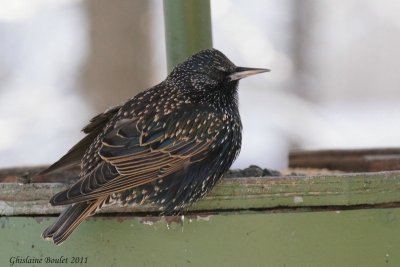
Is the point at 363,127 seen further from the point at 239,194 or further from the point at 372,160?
the point at 239,194

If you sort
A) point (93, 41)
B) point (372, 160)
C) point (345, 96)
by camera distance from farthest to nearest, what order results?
point (345, 96)
point (93, 41)
point (372, 160)

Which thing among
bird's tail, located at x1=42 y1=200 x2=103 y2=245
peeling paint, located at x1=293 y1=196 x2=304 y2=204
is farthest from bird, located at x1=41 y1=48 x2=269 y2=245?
peeling paint, located at x1=293 y1=196 x2=304 y2=204

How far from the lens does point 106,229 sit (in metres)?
3.11

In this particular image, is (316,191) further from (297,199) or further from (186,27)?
(186,27)

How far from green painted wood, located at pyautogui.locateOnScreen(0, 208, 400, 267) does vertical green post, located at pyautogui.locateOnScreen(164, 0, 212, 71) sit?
1.07 m

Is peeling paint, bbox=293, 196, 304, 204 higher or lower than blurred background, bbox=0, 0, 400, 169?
higher

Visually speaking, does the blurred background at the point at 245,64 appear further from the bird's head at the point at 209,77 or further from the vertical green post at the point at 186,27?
the bird's head at the point at 209,77

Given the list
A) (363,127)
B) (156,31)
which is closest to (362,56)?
(363,127)

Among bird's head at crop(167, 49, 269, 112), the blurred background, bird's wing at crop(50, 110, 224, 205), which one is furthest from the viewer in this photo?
the blurred background

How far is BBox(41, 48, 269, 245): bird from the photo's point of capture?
3.12 meters

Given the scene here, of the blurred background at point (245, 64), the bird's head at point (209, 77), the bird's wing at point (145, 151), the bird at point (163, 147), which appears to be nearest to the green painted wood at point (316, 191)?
the bird at point (163, 147)

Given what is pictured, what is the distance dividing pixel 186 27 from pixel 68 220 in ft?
3.82

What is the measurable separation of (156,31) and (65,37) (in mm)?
1833

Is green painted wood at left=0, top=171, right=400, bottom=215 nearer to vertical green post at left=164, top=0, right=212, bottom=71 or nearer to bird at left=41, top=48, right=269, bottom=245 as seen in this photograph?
bird at left=41, top=48, right=269, bottom=245
